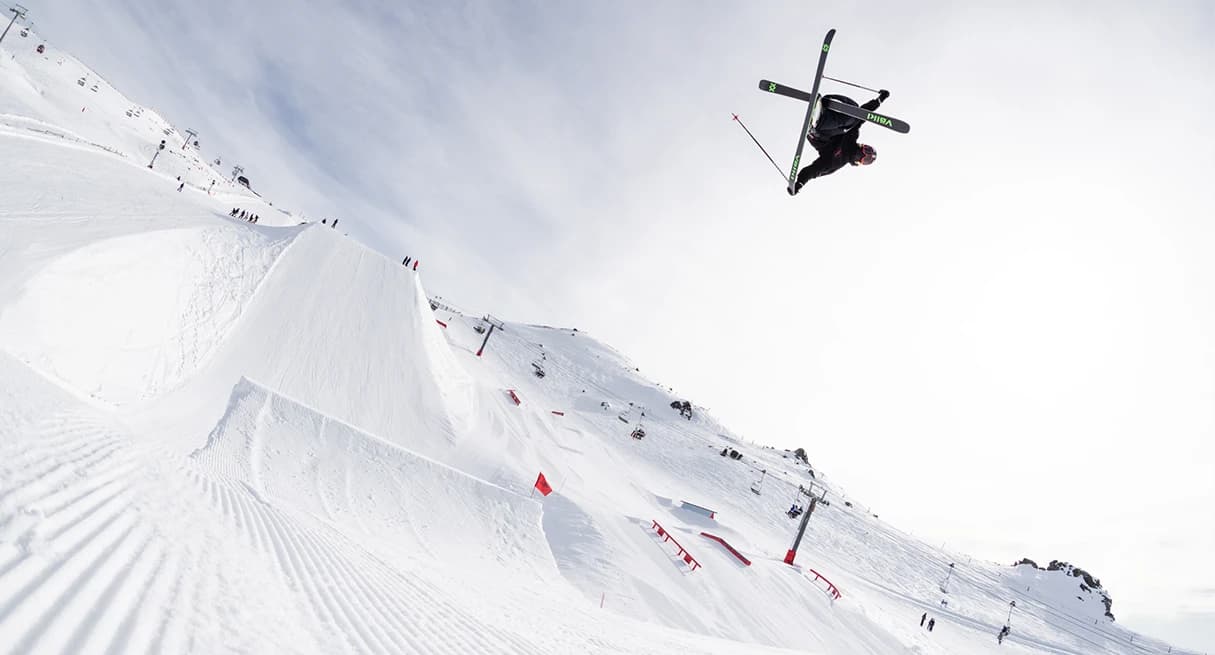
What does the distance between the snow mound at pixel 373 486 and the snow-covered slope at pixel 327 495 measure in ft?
0.35

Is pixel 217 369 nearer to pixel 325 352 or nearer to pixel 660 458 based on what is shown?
pixel 325 352

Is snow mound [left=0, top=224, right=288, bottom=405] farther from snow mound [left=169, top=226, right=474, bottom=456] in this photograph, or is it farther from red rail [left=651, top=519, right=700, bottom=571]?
red rail [left=651, top=519, right=700, bottom=571]

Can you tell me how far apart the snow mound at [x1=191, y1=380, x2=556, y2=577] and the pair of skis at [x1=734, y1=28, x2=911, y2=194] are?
1278 centimetres

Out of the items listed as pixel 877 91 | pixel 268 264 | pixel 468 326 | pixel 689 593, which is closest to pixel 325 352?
pixel 268 264

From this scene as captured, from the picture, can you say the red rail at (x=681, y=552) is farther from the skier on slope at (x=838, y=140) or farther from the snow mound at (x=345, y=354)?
the skier on slope at (x=838, y=140)

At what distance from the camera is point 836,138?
9406 millimetres

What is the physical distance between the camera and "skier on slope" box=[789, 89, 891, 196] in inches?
356

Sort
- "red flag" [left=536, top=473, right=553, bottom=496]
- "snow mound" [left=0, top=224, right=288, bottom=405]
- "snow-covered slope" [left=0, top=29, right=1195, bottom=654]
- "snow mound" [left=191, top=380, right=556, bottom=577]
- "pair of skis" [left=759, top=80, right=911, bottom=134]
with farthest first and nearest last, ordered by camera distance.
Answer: "red flag" [left=536, top=473, right=553, bottom=496] < "snow mound" [left=0, top=224, right=288, bottom=405] < "snow mound" [left=191, top=380, right=556, bottom=577] < "pair of skis" [left=759, top=80, right=911, bottom=134] < "snow-covered slope" [left=0, top=29, right=1195, bottom=654]

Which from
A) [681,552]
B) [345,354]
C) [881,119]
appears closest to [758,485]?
[681,552]

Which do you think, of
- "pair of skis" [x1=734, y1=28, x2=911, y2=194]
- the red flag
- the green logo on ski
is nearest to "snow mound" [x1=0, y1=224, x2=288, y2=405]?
the red flag

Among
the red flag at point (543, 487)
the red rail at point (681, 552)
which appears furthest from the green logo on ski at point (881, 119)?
the red flag at point (543, 487)

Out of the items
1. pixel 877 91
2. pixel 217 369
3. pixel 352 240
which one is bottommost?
pixel 217 369

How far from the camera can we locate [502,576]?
14.1 metres

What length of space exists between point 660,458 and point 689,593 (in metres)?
27.5
